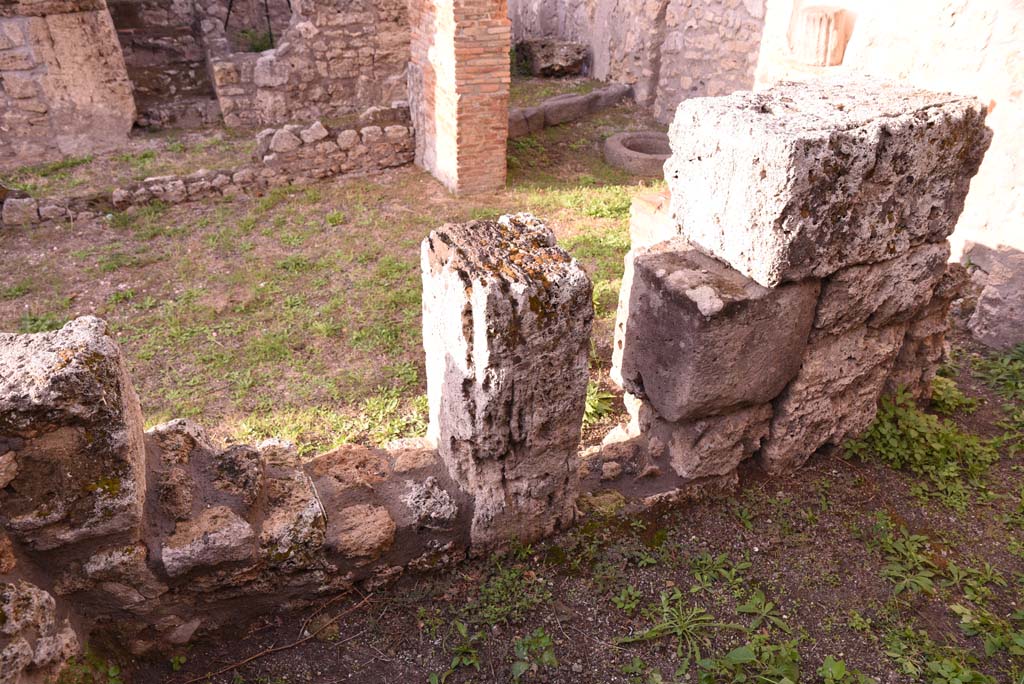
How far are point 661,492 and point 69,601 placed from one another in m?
2.48

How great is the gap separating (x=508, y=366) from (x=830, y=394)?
1853 millimetres

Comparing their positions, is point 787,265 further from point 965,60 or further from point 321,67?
point 321,67

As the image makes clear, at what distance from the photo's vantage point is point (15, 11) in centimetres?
821

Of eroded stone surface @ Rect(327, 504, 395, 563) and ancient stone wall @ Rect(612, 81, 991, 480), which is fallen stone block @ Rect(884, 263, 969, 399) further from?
eroded stone surface @ Rect(327, 504, 395, 563)

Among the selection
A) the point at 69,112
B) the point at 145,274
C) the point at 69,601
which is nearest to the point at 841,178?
the point at 69,601

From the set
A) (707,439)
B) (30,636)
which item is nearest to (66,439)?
(30,636)

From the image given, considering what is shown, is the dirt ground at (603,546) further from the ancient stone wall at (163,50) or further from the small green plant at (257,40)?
the small green plant at (257,40)

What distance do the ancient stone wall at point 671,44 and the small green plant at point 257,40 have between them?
5.48m

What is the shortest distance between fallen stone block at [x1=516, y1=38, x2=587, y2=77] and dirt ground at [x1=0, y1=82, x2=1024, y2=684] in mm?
7476

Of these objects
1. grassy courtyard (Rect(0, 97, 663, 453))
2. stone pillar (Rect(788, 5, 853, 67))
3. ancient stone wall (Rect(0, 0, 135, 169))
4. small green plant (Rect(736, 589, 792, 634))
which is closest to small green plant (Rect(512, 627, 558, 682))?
small green plant (Rect(736, 589, 792, 634))

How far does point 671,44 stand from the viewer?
1055 cm

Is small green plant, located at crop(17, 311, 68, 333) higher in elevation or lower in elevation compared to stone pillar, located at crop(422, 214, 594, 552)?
lower

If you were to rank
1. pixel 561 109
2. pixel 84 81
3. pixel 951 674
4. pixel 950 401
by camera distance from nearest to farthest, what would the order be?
pixel 951 674, pixel 950 401, pixel 84 81, pixel 561 109

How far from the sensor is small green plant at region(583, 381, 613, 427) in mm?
4480
